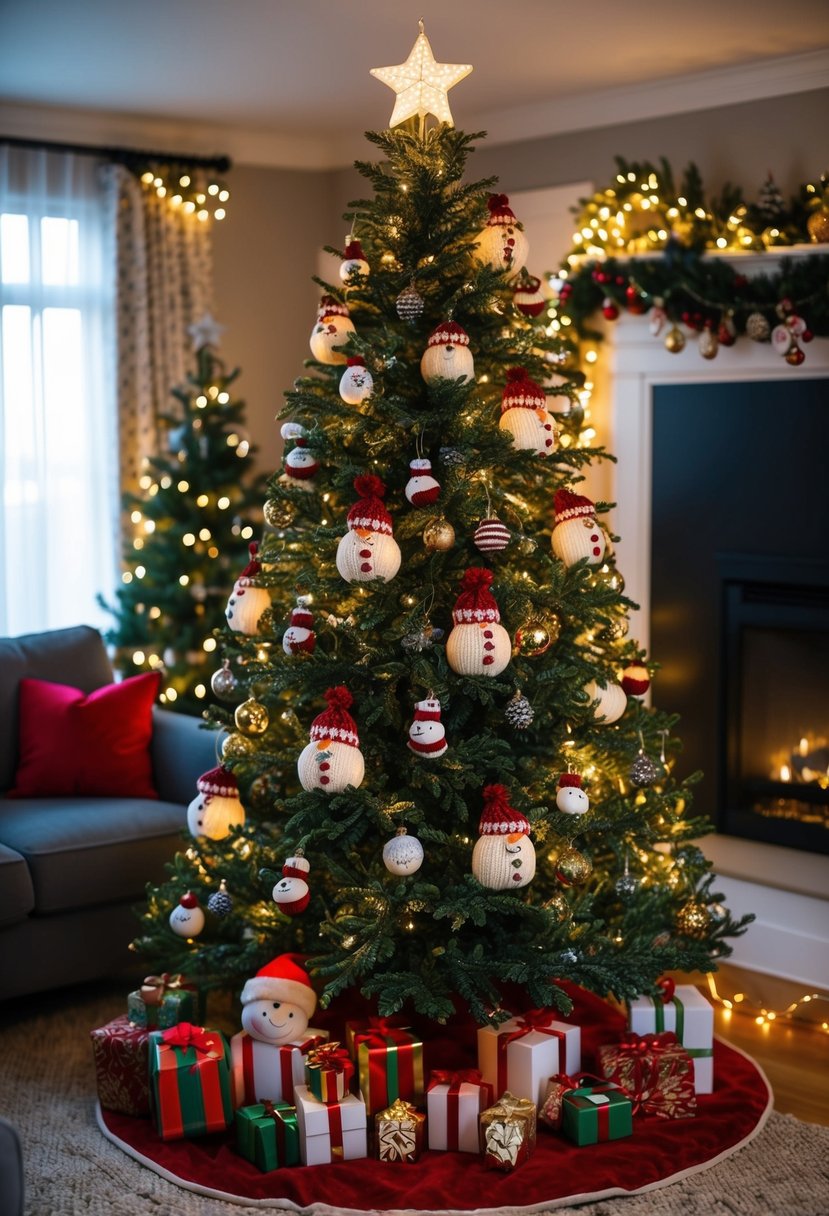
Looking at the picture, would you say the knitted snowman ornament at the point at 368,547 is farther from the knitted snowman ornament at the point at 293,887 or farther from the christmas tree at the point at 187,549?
the christmas tree at the point at 187,549

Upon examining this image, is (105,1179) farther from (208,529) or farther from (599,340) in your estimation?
(599,340)

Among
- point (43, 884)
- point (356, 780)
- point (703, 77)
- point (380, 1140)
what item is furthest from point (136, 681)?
point (703, 77)

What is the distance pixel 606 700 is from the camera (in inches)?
126

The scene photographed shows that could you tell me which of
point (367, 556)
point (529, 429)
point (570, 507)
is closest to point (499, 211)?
point (529, 429)

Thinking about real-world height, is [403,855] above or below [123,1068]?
above

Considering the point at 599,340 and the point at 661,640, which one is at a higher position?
the point at 599,340

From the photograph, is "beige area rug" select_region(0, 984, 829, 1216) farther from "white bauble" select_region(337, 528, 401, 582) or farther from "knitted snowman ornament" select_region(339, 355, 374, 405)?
"knitted snowman ornament" select_region(339, 355, 374, 405)

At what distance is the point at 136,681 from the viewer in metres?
4.23

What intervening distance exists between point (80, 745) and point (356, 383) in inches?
66.4

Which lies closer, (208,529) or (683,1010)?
(683,1010)

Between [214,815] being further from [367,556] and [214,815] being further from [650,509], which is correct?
[650,509]

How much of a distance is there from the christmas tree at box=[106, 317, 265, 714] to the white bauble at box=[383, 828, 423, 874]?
234cm

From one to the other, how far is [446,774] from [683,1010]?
2.72ft

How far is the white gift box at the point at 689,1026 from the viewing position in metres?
3.17
